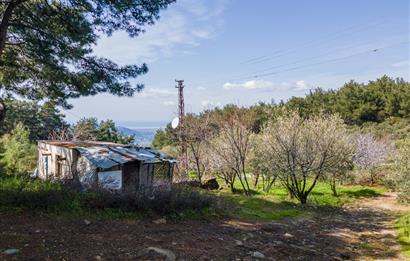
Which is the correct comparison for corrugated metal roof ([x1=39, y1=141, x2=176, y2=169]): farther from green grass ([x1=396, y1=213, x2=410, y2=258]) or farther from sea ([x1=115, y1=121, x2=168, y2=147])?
sea ([x1=115, y1=121, x2=168, y2=147])

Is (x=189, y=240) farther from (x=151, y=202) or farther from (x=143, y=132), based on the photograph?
(x=143, y=132)

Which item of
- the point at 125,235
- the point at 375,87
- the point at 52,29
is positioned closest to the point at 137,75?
the point at 52,29

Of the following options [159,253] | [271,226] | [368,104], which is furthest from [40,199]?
[368,104]

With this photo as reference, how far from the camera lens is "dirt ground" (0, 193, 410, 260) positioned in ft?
15.9

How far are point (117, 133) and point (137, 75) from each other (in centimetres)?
3104

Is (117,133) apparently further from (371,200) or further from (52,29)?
(52,29)

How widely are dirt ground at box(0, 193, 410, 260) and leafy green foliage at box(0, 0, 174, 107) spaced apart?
159 inches

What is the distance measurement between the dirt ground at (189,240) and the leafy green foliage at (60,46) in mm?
4034

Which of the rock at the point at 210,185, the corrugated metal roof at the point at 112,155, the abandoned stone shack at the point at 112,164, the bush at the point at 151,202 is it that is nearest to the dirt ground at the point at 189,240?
the bush at the point at 151,202

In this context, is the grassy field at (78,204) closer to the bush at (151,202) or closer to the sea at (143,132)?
the bush at (151,202)

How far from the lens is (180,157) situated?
22.5 m

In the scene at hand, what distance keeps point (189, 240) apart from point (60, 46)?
18.6 ft

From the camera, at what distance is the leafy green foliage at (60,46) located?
7.51m

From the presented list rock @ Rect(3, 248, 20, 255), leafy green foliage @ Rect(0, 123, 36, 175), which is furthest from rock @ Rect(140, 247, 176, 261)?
leafy green foliage @ Rect(0, 123, 36, 175)
